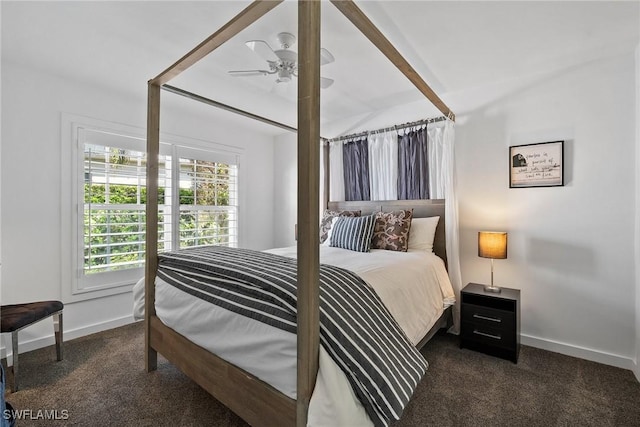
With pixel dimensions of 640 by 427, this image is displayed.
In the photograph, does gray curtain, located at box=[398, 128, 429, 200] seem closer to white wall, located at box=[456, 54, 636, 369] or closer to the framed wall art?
white wall, located at box=[456, 54, 636, 369]

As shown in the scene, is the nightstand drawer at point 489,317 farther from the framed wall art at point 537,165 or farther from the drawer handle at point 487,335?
the framed wall art at point 537,165

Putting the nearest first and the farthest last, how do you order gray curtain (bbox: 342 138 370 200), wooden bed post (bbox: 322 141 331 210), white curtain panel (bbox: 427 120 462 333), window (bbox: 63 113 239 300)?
1. white curtain panel (bbox: 427 120 462 333)
2. window (bbox: 63 113 239 300)
3. gray curtain (bbox: 342 138 370 200)
4. wooden bed post (bbox: 322 141 331 210)

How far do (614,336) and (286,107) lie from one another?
3.83 m

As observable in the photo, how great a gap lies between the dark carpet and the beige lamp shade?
0.86 meters

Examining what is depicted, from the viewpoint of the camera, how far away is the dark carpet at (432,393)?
5.70 ft

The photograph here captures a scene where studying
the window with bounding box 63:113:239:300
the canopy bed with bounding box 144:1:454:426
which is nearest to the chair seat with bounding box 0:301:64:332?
the window with bounding box 63:113:239:300

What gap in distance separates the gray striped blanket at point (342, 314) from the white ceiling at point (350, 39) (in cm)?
164

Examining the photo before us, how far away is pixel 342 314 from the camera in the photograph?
1.34 m

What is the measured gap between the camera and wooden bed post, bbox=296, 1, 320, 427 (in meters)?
1.16

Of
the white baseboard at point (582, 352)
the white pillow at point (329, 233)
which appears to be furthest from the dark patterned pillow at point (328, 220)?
the white baseboard at point (582, 352)

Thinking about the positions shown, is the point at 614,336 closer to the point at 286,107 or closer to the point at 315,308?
the point at 315,308

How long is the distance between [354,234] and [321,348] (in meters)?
1.77

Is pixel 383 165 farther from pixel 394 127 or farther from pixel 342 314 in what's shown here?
pixel 342 314

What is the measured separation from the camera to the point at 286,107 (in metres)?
3.64
